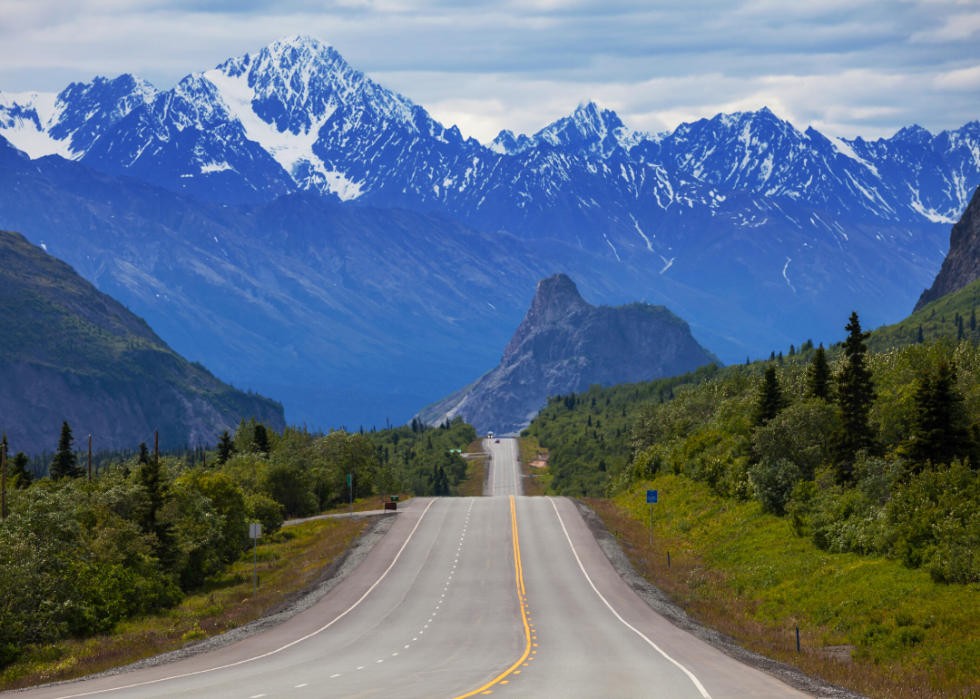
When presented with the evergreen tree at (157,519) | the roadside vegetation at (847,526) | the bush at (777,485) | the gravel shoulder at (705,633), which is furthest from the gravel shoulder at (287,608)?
the bush at (777,485)

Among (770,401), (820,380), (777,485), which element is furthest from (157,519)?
(820,380)

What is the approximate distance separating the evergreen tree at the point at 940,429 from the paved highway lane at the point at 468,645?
17732 millimetres

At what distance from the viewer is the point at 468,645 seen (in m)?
41.2

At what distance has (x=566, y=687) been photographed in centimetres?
3272

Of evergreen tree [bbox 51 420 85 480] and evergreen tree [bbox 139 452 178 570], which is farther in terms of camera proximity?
evergreen tree [bbox 51 420 85 480]

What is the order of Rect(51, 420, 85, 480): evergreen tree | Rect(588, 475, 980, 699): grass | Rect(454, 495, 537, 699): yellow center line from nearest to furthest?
Rect(454, 495, 537, 699): yellow center line, Rect(588, 475, 980, 699): grass, Rect(51, 420, 85, 480): evergreen tree

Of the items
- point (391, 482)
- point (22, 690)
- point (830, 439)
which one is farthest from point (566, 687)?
point (391, 482)

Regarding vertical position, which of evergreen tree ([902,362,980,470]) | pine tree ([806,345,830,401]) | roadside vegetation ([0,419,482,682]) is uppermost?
pine tree ([806,345,830,401])

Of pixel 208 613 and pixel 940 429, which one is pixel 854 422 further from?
pixel 208 613

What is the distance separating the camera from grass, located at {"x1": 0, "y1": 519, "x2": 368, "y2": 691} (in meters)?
39.7

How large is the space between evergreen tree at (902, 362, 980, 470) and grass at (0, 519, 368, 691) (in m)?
36.3

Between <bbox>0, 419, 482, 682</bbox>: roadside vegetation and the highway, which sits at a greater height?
<bbox>0, 419, 482, 682</bbox>: roadside vegetation

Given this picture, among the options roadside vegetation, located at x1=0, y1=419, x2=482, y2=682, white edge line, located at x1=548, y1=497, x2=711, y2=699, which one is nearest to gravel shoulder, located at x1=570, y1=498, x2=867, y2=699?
white edge line, located at x1=548, y1=497, x2=711, y2=699

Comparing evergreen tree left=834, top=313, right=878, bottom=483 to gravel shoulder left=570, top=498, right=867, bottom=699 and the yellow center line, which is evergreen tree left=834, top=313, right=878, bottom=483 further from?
the yellow center line
